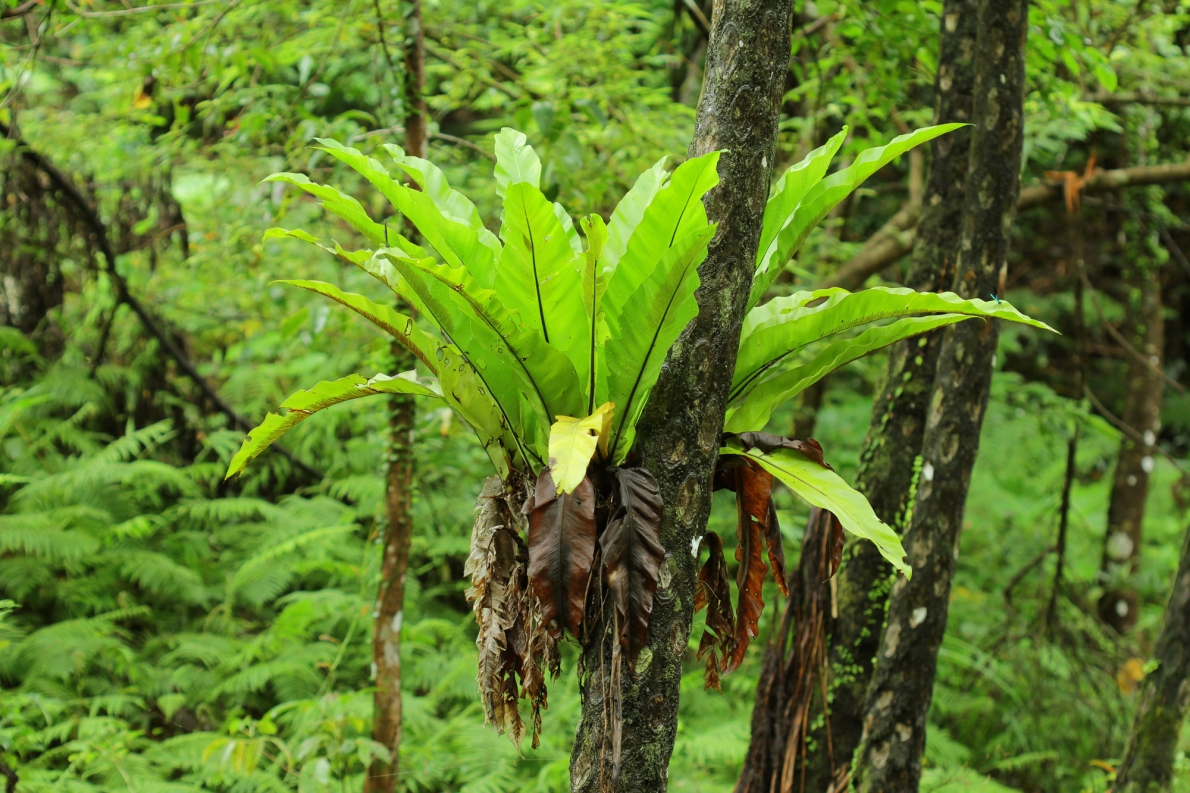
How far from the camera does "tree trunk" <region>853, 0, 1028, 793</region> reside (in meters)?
2.16

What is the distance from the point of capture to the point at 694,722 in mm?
4199

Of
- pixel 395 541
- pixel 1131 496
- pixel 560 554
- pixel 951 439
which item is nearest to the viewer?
pixel 560 554

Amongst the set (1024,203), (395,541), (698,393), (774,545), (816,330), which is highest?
(1024,203)

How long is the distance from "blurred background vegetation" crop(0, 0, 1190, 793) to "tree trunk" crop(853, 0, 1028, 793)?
Result: 768mm

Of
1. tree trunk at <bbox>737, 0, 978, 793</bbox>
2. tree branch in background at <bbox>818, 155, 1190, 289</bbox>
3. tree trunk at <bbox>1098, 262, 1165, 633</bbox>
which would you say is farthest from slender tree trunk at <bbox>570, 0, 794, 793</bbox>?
tree trunk at <bbox>1098, 262, 1165, 633</bbox>

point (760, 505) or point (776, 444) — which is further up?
point (776, 444)

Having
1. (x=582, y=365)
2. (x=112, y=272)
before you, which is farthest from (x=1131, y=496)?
(x=112, y=272)

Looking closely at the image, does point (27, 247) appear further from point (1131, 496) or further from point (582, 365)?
point (1131, 496)

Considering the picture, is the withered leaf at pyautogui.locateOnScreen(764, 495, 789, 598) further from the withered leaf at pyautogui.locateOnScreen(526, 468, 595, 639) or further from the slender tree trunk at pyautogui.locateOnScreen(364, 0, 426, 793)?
the slender tree trunk at pyautogui.locateOnScreen(364, 0, 426, 793)

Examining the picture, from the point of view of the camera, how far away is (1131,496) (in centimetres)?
599

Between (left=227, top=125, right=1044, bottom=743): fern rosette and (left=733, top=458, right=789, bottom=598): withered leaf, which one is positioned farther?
(left=733, top=458, right=789, bottom=598): withered leaf

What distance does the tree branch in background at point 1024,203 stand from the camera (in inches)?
180

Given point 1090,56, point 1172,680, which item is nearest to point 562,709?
point 1172,680

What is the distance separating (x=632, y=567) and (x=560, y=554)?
0.40ft
